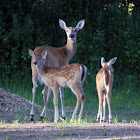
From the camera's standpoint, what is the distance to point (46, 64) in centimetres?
973

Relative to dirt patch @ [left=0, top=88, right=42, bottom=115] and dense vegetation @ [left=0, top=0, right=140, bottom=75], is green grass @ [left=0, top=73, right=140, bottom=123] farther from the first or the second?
dirt patch @ [left=0, top=88, right=42, bottom=115]

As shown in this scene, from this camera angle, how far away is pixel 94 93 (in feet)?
41.5

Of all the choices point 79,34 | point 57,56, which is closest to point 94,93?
point 79,34

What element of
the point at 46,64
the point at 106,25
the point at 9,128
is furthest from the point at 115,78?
the point at 9,128

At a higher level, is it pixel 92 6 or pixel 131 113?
pixel 92 6

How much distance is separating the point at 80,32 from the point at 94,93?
267 centimetres

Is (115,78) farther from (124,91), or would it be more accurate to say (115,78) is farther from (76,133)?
(76,133)

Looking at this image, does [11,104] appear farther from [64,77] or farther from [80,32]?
[80,32]

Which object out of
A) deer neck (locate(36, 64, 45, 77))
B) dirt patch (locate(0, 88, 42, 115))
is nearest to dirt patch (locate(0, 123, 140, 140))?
deer neck (locate(36, 64, 45, 77))

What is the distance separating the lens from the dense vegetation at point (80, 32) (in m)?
14.0

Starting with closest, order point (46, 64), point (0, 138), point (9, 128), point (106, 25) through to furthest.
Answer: point (0, 138) < point (9, 128) < point (46, 64) < point (106, 25)

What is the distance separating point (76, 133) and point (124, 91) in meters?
6.23

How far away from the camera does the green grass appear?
10867mm

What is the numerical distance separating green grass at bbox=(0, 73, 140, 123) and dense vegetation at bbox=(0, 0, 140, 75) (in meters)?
0.61
